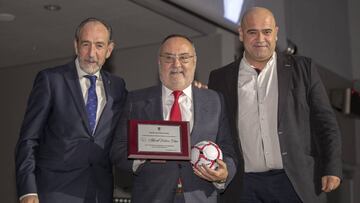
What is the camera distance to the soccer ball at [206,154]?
10.0 feet

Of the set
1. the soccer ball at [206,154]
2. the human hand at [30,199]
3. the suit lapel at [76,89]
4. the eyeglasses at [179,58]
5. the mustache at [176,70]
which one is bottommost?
the human hand at [30,199]

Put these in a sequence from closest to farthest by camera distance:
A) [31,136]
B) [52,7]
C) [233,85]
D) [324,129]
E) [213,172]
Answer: [213,172] → [31,136] → [324,129] → [233,85] → [52,7]

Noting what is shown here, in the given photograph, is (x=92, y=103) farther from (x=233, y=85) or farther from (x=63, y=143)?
(x=233, y=85)

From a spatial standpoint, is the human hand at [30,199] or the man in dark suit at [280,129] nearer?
the human hand at [30,199]

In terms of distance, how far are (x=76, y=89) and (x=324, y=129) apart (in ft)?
4.75

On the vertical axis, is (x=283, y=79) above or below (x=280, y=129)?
above

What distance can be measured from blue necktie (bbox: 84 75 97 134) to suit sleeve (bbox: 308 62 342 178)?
1.27 m

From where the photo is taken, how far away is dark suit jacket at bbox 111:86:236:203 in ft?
10.5

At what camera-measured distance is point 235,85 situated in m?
3.66

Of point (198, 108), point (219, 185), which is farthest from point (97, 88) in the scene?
point (219, 185)

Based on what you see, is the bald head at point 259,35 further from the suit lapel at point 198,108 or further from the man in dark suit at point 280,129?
the suit lapel at point 198,108

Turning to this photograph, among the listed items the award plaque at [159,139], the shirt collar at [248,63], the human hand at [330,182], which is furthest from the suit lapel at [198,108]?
the human hand at [330,182]

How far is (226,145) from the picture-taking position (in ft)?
11.0

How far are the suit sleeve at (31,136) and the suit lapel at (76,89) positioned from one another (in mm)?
127
